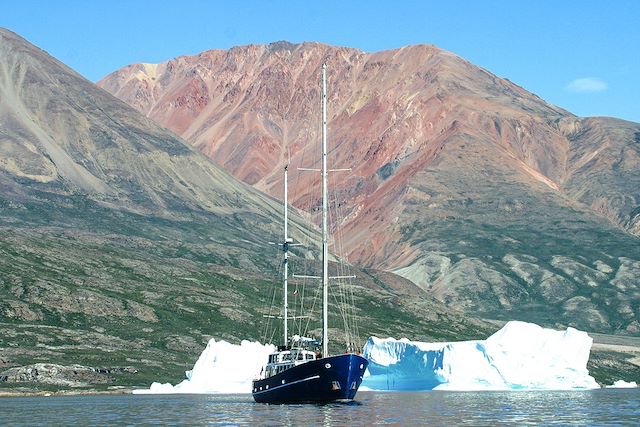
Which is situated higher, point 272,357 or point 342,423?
point 272,357

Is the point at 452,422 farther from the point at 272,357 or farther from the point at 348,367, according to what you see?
the point at 272,357

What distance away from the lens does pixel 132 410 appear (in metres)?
147

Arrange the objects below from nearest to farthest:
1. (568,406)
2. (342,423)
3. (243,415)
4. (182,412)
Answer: (342,423) < (243,415) < (182,412) < (568,406)

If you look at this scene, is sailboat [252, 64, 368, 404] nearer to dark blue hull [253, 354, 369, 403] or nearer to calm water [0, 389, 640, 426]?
dark blue hull [253, 354, 369, 403]

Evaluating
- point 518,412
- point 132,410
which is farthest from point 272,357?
point 518,412

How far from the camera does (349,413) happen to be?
405ft

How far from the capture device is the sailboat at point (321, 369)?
129 meters

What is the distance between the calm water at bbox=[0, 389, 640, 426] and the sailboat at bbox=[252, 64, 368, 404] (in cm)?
173

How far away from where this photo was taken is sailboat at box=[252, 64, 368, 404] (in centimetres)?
12862

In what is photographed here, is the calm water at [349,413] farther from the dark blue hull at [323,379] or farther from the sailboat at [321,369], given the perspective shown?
the sailboat at [321,369]

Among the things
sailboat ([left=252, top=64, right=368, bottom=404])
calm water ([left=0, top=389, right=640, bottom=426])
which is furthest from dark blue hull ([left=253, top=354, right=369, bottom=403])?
calm water ([left=0, top=389, right=640, bottom=426])

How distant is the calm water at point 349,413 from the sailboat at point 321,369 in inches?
68.0

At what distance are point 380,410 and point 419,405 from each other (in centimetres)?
1859

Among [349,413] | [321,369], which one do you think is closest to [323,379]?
[321,369]
